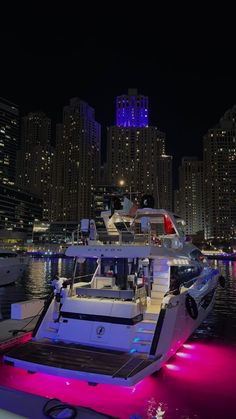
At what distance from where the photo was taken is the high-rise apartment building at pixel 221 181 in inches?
6201

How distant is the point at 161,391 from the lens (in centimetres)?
768

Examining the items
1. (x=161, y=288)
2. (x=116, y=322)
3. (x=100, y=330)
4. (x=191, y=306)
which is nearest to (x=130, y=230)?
(x=161, y=288)

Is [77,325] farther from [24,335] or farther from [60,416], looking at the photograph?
[60,416]

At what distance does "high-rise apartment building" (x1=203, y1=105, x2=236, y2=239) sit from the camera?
158 meters

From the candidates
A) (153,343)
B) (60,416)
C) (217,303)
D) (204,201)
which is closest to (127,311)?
(153,343)

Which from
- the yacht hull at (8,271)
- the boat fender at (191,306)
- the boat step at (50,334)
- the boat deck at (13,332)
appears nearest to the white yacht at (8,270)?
the yacht hull at (8,271)

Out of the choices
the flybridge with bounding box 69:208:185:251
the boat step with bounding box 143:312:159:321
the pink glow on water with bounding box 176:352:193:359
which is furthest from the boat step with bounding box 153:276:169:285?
the boat step with bounding box 143:312:159:321

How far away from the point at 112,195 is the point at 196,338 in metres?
5.92

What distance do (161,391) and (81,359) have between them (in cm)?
186

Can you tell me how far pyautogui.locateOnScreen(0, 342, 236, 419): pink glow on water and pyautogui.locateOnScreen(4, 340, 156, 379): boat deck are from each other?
1.72 ft

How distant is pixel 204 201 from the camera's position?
184875mm

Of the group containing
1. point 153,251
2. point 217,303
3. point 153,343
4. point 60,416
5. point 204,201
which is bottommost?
point 217,303

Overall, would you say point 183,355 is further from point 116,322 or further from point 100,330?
point 100,330

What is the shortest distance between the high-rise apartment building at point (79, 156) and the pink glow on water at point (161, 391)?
566 ft
